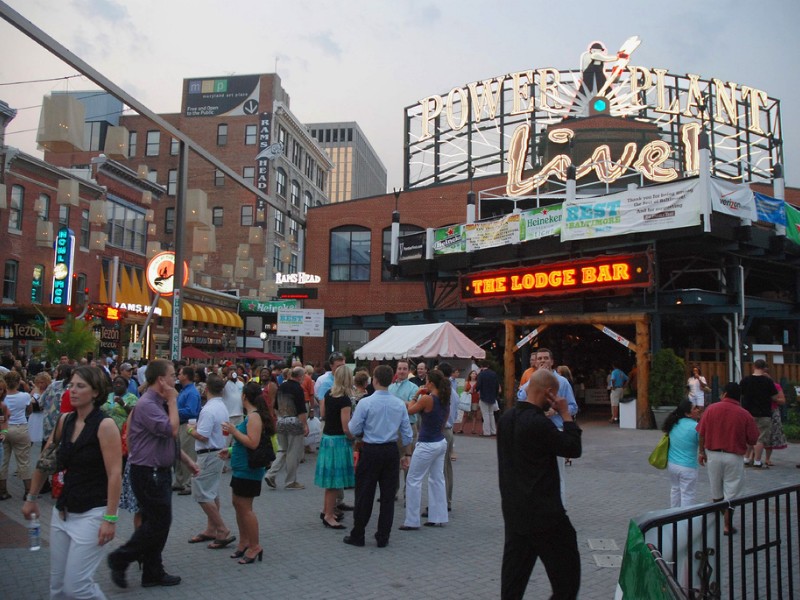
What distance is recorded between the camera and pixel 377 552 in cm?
722

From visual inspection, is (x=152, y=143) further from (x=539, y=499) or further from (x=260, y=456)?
(x=539, y=499)

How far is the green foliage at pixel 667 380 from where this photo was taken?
19656 mm

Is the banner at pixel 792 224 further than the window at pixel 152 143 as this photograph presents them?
No

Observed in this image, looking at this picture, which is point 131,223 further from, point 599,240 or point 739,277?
point 739,277

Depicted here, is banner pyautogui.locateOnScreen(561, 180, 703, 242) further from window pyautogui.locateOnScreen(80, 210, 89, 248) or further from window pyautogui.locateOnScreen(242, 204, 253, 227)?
window pyautogui.locateOnScreen(242, 204, 253, 227)

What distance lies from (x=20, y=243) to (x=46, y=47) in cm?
2716

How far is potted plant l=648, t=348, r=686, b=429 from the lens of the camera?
1966cm

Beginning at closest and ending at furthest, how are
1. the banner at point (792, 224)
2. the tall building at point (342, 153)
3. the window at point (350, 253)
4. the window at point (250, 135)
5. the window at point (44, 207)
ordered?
the banner at point (792, 224) < the window at point (44, 207) < the window at point (350, 253) < the window at point (250, 135) < the tall building at point (342, 153)

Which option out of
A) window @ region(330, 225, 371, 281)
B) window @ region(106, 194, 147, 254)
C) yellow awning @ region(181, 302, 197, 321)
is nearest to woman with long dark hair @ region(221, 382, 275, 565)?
window @ region(330, 225, 371, 281)

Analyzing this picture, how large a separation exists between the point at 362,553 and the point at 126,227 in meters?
40.1

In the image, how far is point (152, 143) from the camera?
66438mm

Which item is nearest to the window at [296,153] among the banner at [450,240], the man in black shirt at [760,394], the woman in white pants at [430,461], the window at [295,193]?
the window at [295,193]

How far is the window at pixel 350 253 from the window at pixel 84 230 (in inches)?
536

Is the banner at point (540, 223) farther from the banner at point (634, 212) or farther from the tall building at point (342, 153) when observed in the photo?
the tall building at point (342, 153)
